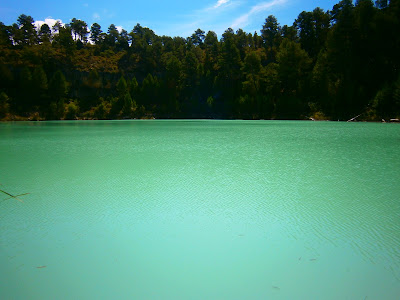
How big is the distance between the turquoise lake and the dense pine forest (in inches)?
1376

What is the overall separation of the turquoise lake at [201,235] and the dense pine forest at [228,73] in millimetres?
34940

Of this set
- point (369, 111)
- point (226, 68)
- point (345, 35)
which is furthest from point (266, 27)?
point (369, 111)

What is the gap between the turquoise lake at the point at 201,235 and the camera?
2.54 metres

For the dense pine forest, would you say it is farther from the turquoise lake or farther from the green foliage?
the turquoise lake

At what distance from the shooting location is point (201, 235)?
3.56m

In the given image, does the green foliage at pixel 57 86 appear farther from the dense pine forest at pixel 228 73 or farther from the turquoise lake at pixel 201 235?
the turquoise lake at pixel 201 235

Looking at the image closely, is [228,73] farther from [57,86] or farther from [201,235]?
[201,235]

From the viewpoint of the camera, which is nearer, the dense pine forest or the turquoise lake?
the turquoise lake

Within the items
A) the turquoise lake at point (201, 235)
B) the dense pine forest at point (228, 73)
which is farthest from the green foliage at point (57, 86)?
the turquoise lake at point (201, 235)

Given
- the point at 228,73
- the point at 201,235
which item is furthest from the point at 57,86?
the point at 201,235

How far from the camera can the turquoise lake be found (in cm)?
254

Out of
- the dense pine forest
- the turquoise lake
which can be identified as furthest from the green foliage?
the turquoise lake

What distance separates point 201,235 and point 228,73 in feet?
197

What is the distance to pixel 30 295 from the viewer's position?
2426 mm
